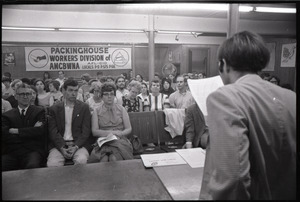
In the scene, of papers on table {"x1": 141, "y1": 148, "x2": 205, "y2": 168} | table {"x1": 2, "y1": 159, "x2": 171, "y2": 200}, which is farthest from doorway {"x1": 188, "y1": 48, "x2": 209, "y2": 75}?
table {"x1": 2, "y1": 159, "x2": 171, "y2": 200}

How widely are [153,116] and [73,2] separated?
243cm

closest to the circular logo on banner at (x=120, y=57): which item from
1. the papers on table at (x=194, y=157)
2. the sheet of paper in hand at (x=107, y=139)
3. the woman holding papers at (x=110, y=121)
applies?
the woman holding papers at (x=110, y=121)

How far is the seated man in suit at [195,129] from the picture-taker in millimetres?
2734

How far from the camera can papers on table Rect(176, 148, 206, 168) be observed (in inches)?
64.2

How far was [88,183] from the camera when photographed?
1337mm

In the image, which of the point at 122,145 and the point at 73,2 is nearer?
the point at 73,2

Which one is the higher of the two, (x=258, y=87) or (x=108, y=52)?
(x=108, y=52)

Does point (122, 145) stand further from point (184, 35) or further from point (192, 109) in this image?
point (184, 35)

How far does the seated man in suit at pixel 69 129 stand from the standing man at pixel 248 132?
2189 mm

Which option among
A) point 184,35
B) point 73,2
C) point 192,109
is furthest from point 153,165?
point 184,35

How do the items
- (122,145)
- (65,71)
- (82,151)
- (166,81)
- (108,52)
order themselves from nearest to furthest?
1. (122,145)
2. (82,151)
3. (166,81)
4. (65,71)
5. (108,52)

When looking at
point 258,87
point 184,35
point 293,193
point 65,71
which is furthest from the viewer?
point 184,35

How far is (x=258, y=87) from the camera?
3.49ft

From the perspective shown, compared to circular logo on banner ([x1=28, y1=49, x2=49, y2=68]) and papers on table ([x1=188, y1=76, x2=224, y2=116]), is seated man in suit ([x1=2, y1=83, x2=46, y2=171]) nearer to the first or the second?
papers on table ([x1=188, y1=76, x2=224, y2=116])
